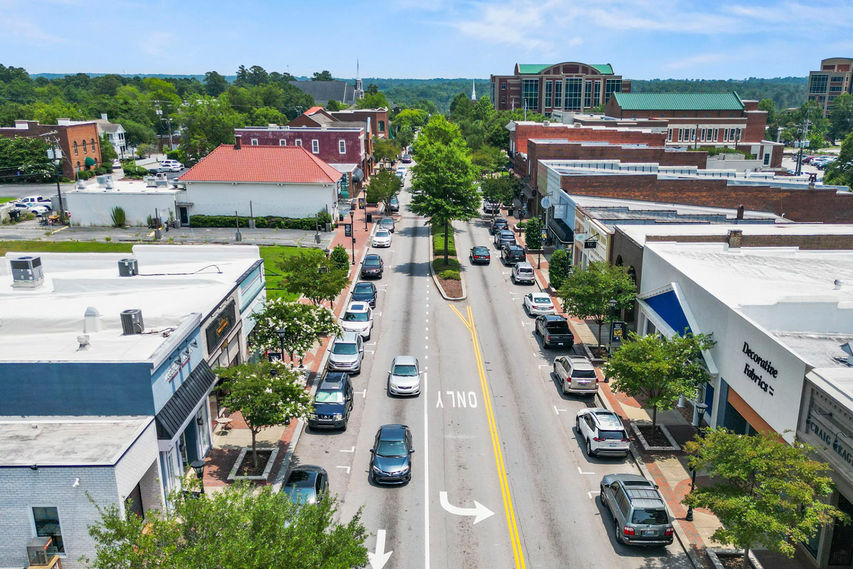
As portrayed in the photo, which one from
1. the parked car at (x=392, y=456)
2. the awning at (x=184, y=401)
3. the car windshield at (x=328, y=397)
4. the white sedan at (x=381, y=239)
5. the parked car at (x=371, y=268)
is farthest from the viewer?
the white sedan at (x=381, y=239)

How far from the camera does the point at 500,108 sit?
198500 millimetres

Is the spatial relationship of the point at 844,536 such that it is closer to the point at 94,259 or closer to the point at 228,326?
the point at 228,326

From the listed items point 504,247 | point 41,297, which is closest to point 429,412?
point 41,297

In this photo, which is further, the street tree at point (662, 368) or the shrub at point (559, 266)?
the shrub at point (559, 266)

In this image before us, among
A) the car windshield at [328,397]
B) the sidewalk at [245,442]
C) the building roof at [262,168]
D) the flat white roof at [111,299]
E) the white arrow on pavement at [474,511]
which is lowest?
the white arrow on pavement at [474,511]

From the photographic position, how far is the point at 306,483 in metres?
23.2

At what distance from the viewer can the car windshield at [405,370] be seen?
33.9 metres

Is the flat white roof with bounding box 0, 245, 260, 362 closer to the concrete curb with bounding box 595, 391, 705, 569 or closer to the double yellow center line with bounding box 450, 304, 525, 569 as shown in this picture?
the double yellow center line with bounding box 450, 304, 525, 569

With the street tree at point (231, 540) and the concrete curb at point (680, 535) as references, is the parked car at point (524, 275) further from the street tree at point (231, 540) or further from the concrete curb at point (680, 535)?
the street tree at point (231, 540)

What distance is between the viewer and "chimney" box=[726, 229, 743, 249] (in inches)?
1399

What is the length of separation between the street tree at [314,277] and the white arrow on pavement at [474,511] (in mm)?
17304

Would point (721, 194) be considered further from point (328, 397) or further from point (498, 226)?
point (328, 397)

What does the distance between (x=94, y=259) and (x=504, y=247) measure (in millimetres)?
35173

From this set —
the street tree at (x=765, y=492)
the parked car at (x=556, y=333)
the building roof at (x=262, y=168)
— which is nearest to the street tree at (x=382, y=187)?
the building roof at (x=262, y=168)
